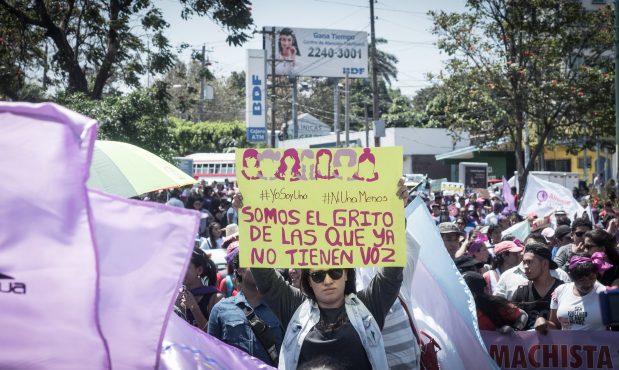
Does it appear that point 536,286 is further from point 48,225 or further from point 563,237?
point 48,225

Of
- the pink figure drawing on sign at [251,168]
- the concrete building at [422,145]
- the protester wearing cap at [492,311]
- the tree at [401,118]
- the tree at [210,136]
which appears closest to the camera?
the pink figure drawing on sign at [251,168]

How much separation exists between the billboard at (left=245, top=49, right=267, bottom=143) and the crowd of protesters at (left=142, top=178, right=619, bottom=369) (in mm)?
50133

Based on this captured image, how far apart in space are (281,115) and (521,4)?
5769 cm

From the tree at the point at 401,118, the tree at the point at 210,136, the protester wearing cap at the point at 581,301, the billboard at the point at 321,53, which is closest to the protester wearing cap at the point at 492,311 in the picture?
the protester wearing cap at the point at 581,301

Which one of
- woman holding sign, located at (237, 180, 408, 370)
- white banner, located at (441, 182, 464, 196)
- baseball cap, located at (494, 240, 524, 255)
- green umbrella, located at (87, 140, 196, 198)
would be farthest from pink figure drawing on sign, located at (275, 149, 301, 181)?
white banner, located at (441, 182, 464, 196)

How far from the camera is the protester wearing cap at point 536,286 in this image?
6.41m

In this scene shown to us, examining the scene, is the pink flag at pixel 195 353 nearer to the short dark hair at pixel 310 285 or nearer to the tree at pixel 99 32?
the short dark hair at pixel 310 285

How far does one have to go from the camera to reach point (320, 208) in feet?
14.4

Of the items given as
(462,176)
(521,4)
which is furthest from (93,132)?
(462,176)

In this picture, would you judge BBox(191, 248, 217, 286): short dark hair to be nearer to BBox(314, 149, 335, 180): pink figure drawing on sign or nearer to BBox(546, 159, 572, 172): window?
→ BBox(314, 149, 335, 180): pink figure drawing on sign

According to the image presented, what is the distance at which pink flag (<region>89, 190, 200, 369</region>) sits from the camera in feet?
7.85

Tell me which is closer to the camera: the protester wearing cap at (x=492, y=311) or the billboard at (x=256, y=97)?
the protester wearing cap at (x=492, y=311)

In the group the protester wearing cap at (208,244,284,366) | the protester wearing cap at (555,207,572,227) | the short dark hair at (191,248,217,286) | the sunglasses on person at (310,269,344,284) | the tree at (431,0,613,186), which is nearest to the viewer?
the sunglasses on person at (310,269,344,284)

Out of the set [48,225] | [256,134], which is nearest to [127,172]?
[48,225]
